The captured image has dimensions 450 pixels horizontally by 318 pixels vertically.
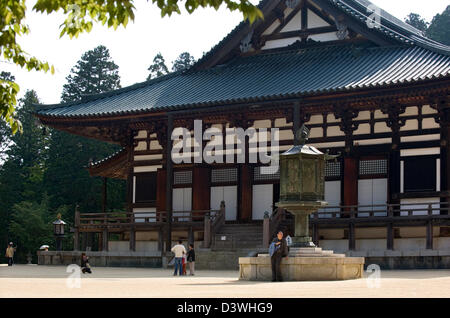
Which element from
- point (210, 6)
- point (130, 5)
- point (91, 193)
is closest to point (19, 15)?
point (130, 5)

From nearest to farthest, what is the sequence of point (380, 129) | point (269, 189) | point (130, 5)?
point (130, 5) → point (380, 129) → point (269, 189)

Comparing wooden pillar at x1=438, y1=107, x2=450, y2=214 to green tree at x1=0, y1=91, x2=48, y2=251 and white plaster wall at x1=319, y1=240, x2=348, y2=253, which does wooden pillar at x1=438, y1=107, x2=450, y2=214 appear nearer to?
white plaster wall at x1=319, y1=240, x2=348, y2=253

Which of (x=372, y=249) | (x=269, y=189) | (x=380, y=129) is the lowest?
(x=372, y=249)

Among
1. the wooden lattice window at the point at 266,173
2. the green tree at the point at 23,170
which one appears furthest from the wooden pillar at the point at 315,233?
the green tree at the point at 23,170

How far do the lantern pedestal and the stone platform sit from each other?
312 mm

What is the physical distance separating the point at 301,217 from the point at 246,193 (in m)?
14.6

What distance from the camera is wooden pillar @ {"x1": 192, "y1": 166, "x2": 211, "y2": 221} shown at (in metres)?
38.2

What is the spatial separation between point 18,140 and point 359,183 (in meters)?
45.0

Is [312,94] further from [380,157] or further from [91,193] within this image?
[91,193]

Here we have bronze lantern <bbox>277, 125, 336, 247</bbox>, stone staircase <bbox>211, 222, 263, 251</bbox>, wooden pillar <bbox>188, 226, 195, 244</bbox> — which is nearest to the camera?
bronze lantern <bbox>277, 125, 336, 247</bbox>

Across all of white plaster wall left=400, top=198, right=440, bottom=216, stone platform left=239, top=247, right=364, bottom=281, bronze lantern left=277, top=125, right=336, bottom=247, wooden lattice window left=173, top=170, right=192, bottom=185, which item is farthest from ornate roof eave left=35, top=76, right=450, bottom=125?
stone platform left=239, top=247, right=364, bottom=281

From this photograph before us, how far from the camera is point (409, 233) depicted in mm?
32250

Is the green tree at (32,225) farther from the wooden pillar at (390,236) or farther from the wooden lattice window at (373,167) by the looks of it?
the wooden pillar at (390,236)

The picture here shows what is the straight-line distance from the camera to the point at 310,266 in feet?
70.1
